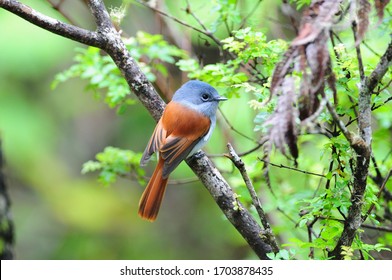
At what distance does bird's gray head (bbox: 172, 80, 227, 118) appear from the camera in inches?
147

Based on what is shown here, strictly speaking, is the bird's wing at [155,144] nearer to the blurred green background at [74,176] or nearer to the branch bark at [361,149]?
the branch bark at [361,149]

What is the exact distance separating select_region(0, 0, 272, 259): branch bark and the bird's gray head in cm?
65

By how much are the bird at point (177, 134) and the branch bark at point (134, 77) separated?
0.28 metres

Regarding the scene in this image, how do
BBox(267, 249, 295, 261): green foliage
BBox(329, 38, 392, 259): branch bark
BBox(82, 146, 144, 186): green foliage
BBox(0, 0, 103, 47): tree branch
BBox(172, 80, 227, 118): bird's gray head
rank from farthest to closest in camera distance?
BBox(82, 146, 144, 186): green foliage < BBox(172, 80, 227, 118): bird's gray head < BBox(0, 0, 103, 47): tree branch < BBox(267, 249, 295, 261): green foliage < BBox(329, 38, 392, 259): branch bark

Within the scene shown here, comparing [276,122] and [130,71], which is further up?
[130,71]

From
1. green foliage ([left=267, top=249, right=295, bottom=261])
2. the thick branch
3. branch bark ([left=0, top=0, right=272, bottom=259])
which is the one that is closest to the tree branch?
branch bark ([left=0, top=0, right=272, bottom=259])

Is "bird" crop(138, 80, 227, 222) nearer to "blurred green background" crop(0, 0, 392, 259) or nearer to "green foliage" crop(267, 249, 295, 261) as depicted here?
"green foliage" crop(267, 249, 295, 261)

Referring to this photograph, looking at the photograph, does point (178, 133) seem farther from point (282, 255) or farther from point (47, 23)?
point (282, 255)

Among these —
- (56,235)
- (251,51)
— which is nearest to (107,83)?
(251,51)

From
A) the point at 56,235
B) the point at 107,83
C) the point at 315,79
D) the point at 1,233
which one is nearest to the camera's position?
the point at 315,79

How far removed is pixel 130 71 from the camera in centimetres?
302

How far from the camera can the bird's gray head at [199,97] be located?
3.73m
